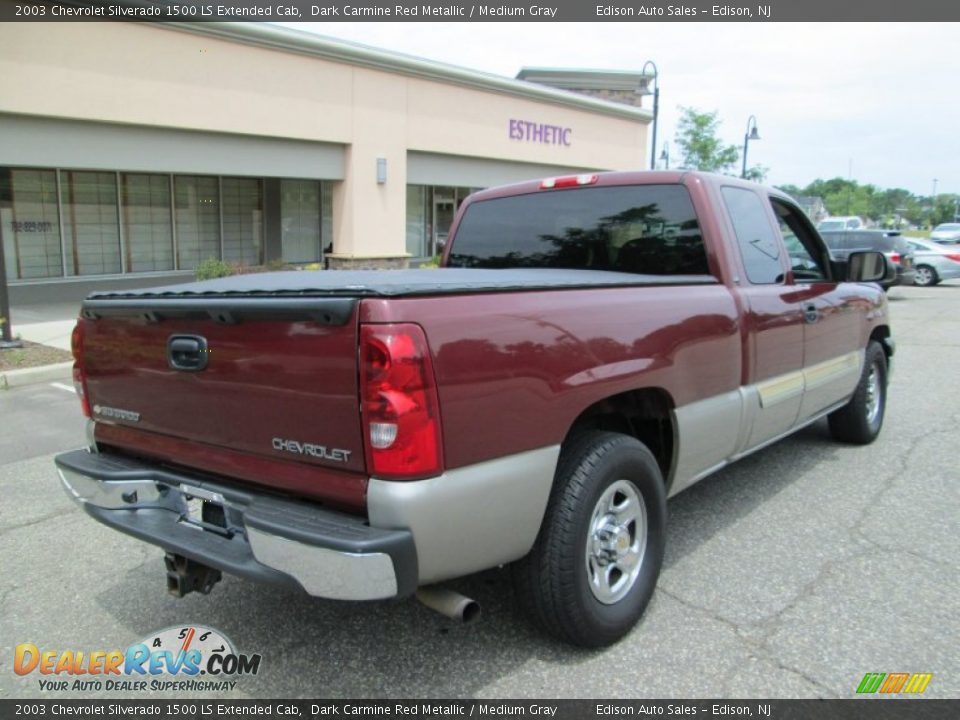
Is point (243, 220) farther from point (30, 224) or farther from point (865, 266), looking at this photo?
point (865, 266)

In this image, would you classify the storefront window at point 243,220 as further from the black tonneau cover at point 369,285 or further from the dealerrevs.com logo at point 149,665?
the dealerrevs.com logo at point 149,665

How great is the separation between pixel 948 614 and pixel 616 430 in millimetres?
1645

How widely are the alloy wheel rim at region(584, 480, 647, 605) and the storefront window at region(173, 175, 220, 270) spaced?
15.6 meters

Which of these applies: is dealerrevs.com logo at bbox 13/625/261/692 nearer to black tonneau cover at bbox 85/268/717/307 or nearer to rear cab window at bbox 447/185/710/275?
black tonneau cover at bbox 85/268/717/307

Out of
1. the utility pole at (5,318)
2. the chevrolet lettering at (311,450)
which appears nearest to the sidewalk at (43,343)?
the utility pole at (5,318)

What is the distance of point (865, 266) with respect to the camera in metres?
4.97

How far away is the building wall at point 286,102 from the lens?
1130 centimetres

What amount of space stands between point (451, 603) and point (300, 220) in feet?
57.6

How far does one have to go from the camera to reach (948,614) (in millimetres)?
3174

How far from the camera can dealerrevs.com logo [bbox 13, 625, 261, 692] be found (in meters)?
2.78

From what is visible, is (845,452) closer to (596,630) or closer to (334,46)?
(596,630)

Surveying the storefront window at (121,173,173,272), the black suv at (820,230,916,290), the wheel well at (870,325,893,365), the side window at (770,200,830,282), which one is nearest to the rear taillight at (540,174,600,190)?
the side window at (770,200,830,282)

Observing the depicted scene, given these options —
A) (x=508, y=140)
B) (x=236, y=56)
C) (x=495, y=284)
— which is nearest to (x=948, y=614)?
(x=495, y=284)

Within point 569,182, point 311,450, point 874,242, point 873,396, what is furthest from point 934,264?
point 311,450
